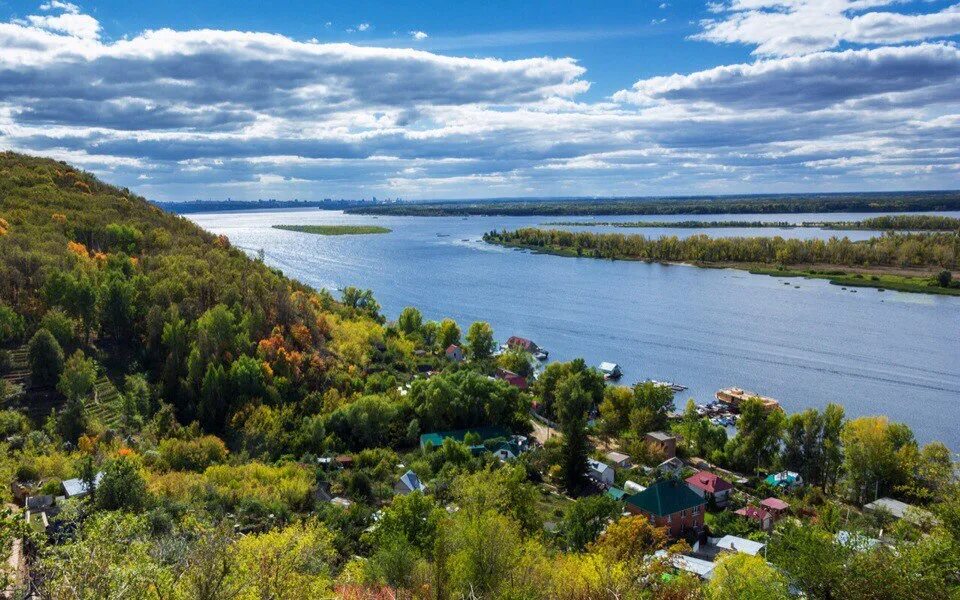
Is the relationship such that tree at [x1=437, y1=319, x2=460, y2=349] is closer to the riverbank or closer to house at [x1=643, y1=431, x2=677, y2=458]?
house at [x1=643, y1=431, x2=677, y2=458]

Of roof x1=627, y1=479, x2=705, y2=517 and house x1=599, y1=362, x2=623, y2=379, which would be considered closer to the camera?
roof x1=627, y1=479, x2=705, y2=517

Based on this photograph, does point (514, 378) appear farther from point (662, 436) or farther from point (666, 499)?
point (666, 499)

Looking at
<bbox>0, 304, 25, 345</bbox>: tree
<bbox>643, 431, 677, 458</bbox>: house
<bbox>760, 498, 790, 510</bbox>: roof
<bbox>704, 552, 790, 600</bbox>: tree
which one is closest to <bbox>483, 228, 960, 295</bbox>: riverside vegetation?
<bbox>643, 431, 677, 458</bbox>: house

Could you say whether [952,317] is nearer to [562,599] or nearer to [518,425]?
[518,425]

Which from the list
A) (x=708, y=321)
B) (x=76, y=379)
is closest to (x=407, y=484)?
(x=76, y=379)

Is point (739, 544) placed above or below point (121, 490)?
below
